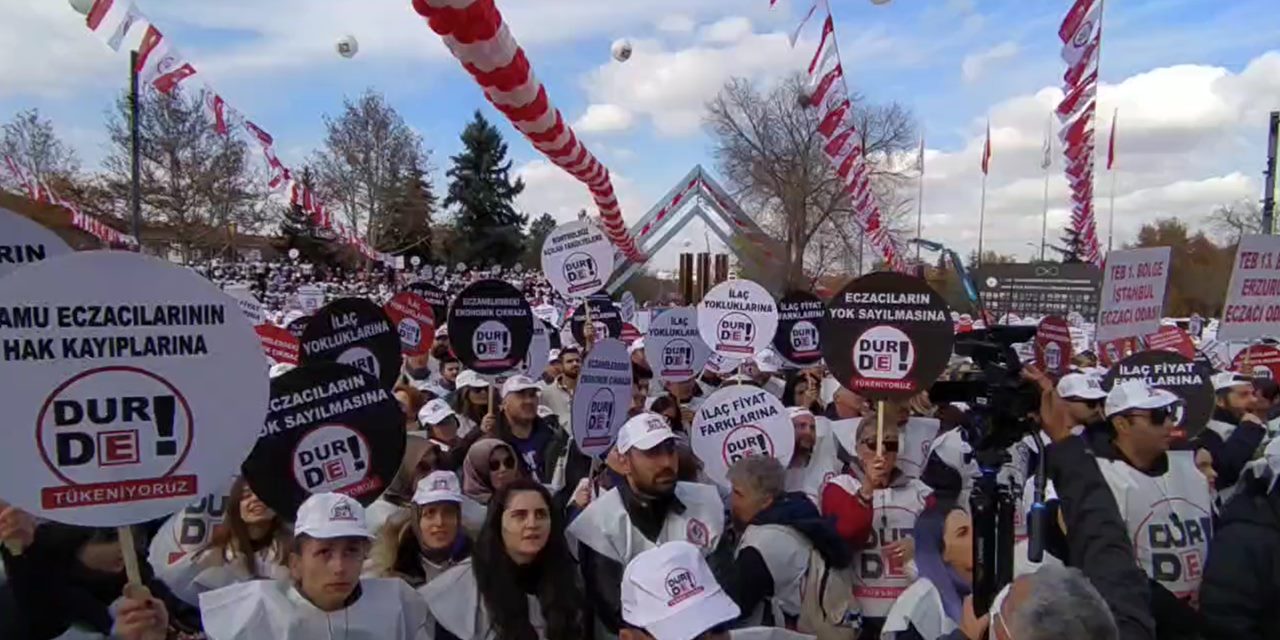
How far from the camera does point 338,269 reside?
52.0 metres

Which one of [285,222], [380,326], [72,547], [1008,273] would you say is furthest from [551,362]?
[285,222]

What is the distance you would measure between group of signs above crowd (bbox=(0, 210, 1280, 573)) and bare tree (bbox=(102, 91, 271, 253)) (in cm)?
1976

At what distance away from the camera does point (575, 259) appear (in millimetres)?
9430

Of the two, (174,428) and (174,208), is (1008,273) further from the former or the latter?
(174,428)

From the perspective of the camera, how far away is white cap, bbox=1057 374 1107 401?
641 cm

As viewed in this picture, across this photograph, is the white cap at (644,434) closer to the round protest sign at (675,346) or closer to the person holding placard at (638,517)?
the person holding placard at (638,517)

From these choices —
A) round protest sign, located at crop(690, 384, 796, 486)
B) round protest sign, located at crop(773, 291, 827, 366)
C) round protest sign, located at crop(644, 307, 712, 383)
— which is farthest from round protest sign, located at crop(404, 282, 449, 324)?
round protest sign, located at crop(690, 384, 796, 486)

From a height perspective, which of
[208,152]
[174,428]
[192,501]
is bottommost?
[192,501]

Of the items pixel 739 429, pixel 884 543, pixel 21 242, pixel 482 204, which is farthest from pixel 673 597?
pixel 482 204

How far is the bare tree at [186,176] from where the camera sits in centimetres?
2494

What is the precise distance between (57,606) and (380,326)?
2830 millimetres

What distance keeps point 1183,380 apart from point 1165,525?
→ 2.51 meters

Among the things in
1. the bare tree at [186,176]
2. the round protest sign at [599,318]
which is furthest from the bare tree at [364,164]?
the round protest sign at [599,318]

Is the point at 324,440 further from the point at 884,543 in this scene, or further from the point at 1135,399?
the point at 1135,399
